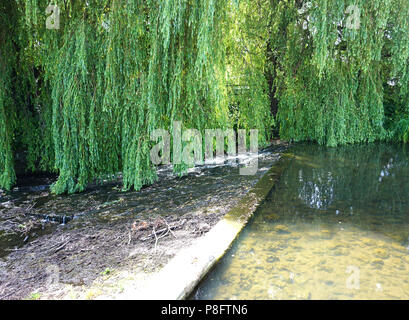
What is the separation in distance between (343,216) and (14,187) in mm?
4759

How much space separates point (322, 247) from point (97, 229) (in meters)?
2.05

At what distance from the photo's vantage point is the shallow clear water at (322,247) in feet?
6.17

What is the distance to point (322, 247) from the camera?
95.2 inches

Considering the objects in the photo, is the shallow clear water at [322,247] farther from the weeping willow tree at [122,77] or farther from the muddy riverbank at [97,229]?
the weeping willow tree at [122,77]

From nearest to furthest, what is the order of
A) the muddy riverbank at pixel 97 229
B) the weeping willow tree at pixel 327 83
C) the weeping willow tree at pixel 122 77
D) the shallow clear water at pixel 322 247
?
1. the shallow clear water at pixel 322 247
2. the muddy riverbank at pixel 97 229
3. the weeping willow tree at pixel 122 77
4. the weeping willow tree at pixel 327 83

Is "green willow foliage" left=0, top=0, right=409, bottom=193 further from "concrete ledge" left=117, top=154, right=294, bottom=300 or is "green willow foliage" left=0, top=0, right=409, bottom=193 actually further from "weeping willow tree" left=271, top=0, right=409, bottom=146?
"weeping willow tree" left=271, top=0, right=409, bottom=146

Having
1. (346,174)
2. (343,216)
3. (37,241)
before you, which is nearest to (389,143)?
(346,174)

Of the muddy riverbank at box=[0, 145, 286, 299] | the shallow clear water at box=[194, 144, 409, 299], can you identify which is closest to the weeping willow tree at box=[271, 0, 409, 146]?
the shallow clear water at box=[194, 144, 409, 299]

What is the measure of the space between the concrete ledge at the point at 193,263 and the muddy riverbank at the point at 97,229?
181mm

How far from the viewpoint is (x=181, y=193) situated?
4.33 metres


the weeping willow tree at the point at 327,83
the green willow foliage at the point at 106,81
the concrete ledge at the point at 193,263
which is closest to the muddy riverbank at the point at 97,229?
the concrete ledge at the point at 193,263

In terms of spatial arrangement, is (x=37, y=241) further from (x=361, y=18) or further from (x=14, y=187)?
(x=361, y=18)

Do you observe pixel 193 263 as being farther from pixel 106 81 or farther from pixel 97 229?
pixel 106 81

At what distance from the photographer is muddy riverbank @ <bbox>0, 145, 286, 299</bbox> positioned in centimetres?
220
